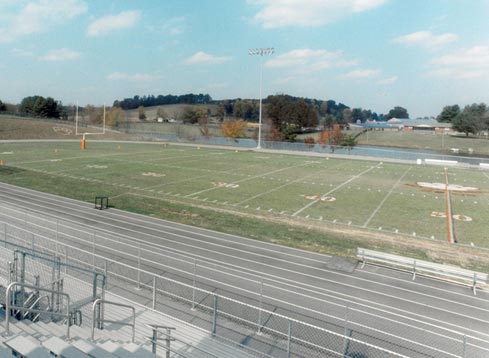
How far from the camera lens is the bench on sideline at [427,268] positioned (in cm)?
1291

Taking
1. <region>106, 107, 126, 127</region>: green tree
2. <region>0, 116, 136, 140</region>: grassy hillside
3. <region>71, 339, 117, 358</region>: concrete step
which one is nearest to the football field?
<region>71, 339, 117, 358</region>: concrete step

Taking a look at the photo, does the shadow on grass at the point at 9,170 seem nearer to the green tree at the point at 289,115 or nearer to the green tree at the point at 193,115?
the green tree at the point at 289,115

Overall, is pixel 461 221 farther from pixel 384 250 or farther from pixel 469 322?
pixel 469 322

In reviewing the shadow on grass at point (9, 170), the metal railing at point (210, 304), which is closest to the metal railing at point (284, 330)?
the metal railing at point (210, 304)

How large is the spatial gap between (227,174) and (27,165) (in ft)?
62.5

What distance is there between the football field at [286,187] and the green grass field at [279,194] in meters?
0.07

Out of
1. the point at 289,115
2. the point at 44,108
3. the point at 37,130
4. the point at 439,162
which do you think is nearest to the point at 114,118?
the point at 44,108

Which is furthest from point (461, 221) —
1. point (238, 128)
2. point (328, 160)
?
point (238, 128)

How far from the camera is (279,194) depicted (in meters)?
28.7

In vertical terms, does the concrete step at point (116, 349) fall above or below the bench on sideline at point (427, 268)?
above

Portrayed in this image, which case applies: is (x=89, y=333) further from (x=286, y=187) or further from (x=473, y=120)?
(x=473, y=120)

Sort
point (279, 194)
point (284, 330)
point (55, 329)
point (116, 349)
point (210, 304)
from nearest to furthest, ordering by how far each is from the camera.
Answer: point (116, 349) → point (55, 329) → point (284, 330) → point (210, 304) → point (279, 194)

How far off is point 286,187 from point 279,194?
9.90ft

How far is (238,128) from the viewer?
94500 millimetres
